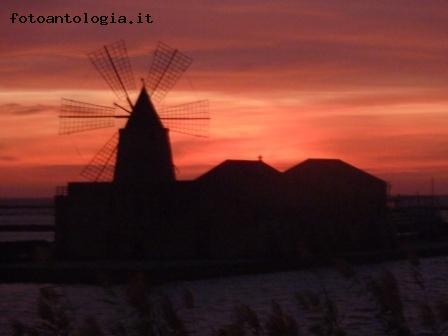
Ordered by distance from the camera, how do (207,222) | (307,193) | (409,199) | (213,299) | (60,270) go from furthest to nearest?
(409,199), (307,193), (207,222), (60,270), (213,299)

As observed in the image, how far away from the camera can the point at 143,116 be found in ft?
106

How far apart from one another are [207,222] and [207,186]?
4.09 feet

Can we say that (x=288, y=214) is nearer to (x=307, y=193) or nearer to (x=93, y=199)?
(x=307, y=193)

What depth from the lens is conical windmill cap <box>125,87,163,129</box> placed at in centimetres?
3206

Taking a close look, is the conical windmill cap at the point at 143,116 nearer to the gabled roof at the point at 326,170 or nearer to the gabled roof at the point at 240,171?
the gabled roof at the point at 240,171

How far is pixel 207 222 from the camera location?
30625 millimetres

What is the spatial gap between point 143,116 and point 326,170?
7351 mm

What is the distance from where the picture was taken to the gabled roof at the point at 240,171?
104 feet

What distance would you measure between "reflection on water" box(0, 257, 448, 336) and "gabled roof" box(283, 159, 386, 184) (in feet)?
12.8

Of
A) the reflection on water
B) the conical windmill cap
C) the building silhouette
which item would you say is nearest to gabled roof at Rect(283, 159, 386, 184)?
the building silhouette

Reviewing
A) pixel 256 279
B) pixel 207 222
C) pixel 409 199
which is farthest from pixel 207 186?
pixel 409 199

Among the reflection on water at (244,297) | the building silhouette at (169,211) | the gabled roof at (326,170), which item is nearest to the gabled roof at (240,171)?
the building silhouette at (169,211)

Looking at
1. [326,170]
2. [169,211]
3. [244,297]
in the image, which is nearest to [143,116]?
[169,211]

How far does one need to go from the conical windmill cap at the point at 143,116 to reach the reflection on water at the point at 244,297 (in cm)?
567
